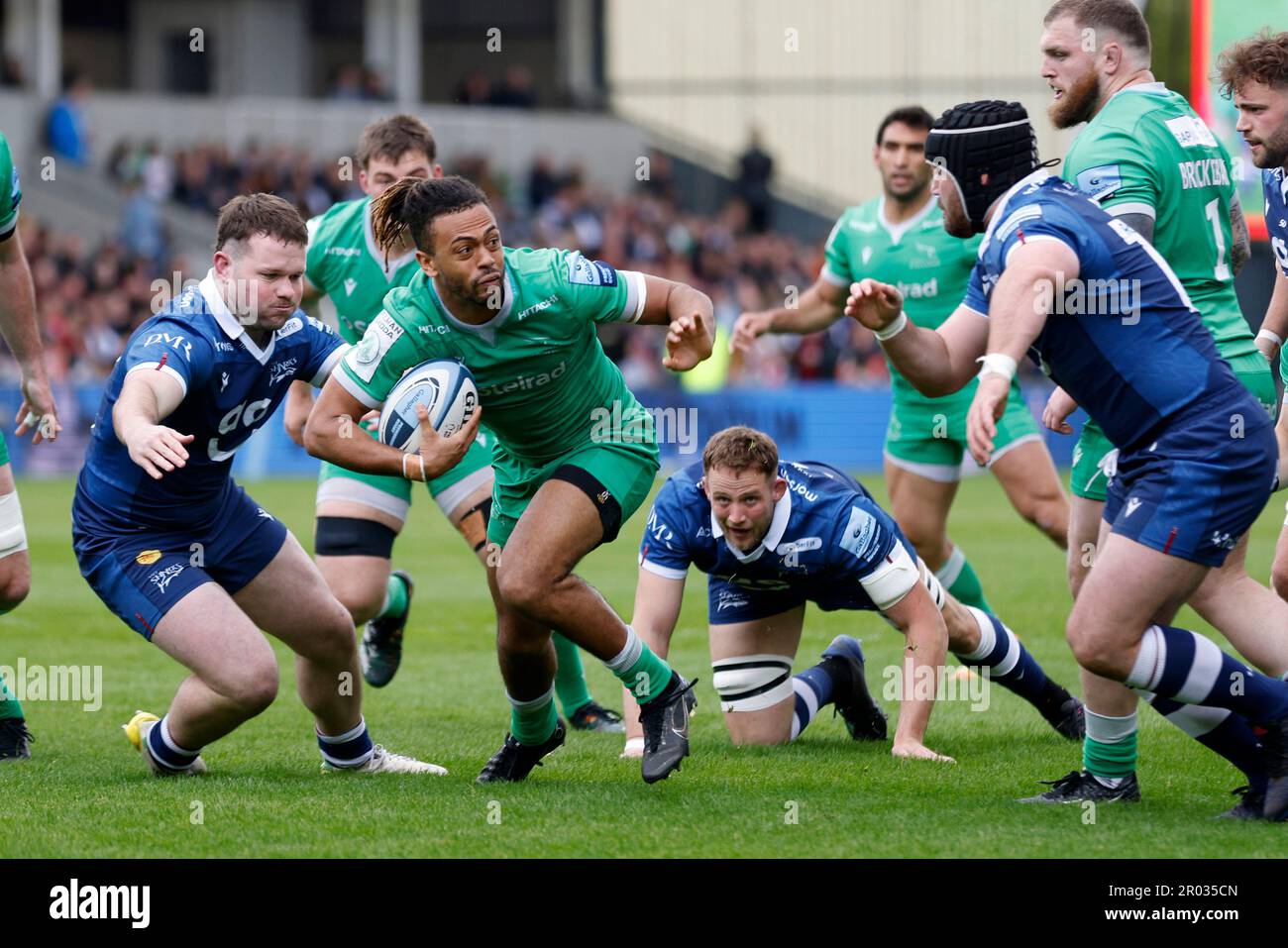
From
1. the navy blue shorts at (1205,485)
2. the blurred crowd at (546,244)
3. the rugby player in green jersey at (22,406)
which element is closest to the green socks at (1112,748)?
the navy blue shorts at (1205,485)

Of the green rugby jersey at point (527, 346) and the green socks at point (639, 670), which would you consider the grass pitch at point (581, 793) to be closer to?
the green socks at point (639, 670)

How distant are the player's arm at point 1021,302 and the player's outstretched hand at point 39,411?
4155 mm

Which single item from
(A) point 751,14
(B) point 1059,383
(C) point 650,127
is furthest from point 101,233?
(B) point 1059,383

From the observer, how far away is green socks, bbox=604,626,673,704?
598cm

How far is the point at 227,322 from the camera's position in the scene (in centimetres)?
612

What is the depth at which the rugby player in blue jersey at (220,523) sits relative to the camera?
6020mm

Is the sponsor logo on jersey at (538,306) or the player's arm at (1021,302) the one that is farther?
the sponsor logo on jersey at (538,306)

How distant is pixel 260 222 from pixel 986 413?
8.98 feet

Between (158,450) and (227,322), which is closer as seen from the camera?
(158,450)

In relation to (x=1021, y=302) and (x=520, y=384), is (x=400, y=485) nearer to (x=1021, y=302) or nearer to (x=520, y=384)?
(x=520, y=384)

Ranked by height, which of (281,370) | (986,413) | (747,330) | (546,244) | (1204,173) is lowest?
(986,413)

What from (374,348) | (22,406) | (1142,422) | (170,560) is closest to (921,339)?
(1142,422)
